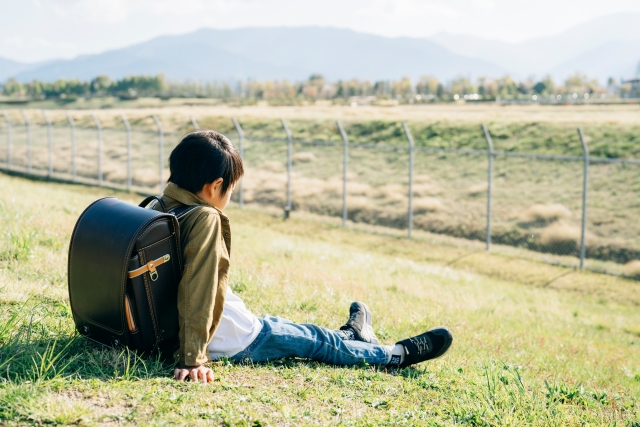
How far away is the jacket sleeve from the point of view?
9.91 feet

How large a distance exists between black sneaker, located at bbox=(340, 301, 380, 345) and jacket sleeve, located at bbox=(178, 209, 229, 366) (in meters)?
1.16

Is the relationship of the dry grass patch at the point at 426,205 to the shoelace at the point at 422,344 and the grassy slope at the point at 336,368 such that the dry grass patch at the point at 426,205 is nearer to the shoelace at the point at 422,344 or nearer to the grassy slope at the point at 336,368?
the grassy slope at the point at 336,368

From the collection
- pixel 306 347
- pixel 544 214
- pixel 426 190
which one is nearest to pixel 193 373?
pixel 306 347

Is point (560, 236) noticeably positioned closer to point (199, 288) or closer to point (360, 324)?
point (360, 324)

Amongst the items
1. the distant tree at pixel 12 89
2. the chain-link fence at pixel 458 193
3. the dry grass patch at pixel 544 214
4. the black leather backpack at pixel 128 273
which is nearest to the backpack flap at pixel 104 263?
the black leather backpack at pixel 128 273

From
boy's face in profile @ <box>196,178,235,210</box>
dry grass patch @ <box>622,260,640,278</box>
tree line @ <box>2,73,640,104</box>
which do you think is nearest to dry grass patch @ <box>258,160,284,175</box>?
dry grass patch @ <box>622,260,640,278</box>

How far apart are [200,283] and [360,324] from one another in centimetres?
132

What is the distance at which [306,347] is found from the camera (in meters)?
3.62

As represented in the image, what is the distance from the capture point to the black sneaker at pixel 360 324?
398 centimetres

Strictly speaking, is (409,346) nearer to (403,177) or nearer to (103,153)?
(403,177)

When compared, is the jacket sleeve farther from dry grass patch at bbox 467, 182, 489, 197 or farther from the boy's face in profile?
dry grass patch at bbox 467, 182, 489, 197

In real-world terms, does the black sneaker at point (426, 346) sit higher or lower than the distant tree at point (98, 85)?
lower

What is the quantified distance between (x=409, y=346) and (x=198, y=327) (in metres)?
1.37

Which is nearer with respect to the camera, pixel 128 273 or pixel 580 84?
pixel 128 273
